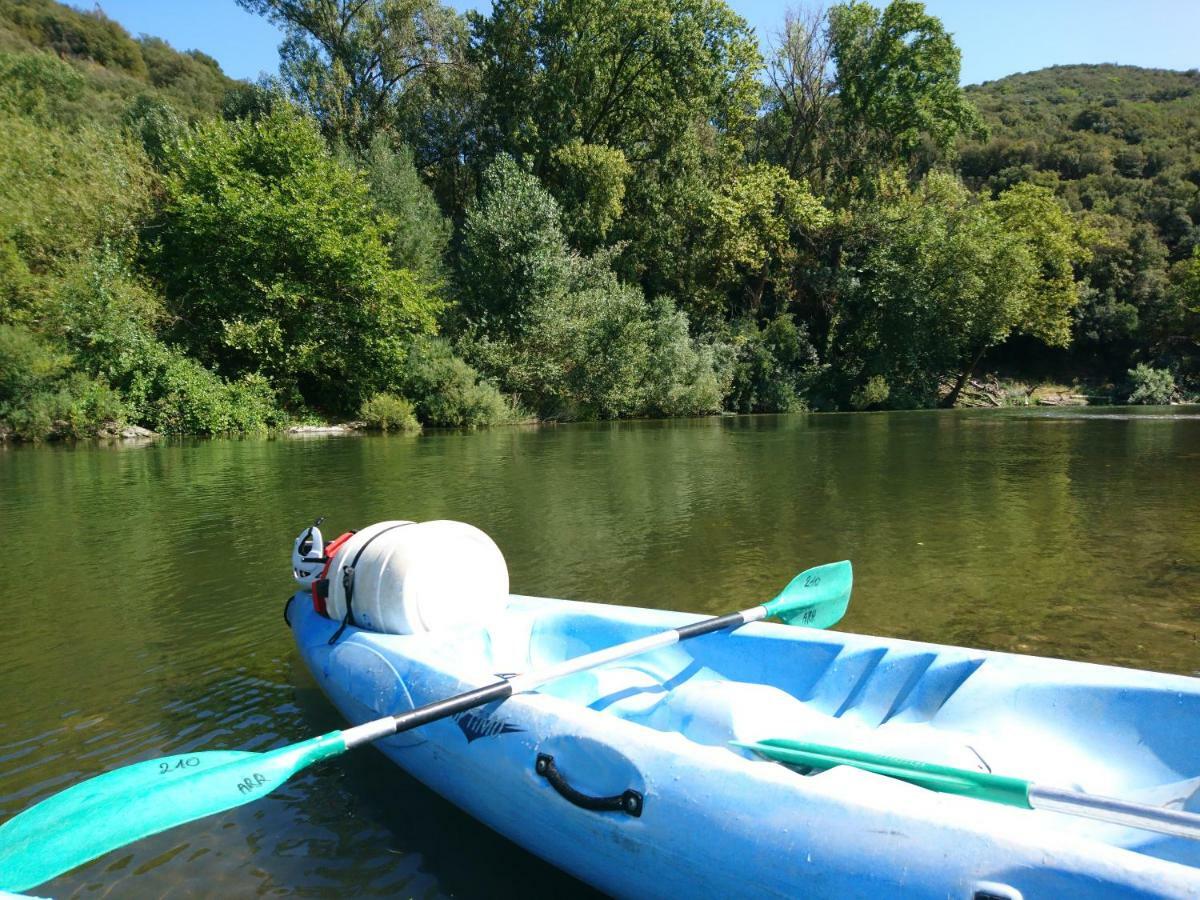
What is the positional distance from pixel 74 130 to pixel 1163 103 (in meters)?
85.3

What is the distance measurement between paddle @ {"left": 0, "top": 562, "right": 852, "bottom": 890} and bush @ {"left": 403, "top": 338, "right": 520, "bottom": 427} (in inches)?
843

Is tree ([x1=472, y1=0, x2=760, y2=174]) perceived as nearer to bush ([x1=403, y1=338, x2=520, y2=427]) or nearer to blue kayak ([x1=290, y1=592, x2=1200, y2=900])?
bush ([x1=403, y1=338, x2=520, y2=427])

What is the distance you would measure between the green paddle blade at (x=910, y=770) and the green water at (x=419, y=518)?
0.93 metres

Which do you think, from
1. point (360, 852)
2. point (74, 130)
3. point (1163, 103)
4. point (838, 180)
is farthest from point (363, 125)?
point (1163, 103)

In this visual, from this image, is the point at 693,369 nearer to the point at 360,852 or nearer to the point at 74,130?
the point at 74,130

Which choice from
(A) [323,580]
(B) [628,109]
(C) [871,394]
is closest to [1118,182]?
(C) [871,394]

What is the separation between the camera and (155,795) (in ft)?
8.48

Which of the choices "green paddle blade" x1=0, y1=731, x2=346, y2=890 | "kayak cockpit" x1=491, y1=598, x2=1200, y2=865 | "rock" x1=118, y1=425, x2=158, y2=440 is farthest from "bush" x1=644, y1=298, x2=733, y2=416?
"green paddle blade" x1=0, y1=731, x2=346, y2=890

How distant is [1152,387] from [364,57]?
Answer: 38.2 metres

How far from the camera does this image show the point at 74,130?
30.4 m

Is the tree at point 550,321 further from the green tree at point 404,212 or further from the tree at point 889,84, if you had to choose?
the tree at point 889,84

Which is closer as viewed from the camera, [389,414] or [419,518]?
[419,518]

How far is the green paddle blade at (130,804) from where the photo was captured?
2338mm

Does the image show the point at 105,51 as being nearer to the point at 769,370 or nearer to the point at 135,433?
the point at 135,433
